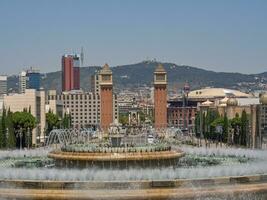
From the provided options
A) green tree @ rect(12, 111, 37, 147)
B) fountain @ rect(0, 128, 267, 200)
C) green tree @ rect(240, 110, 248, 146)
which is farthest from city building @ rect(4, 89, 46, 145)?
fountain @ rect(0, 128, 267, 200)

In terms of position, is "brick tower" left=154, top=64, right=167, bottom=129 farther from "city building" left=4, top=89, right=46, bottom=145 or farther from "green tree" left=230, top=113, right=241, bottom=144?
"city building" left=4, top=89, right=46, bottom=145

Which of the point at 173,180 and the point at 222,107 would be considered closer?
the point at 173,180

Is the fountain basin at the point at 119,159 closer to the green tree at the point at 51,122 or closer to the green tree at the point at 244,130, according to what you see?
the green tree at the point at 244,130

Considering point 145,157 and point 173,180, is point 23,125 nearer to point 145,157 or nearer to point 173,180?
point 145,157

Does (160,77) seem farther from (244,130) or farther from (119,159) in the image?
(119,159)

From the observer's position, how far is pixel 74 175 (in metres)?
17.3

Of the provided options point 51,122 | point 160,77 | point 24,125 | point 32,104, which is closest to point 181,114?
point 160,77

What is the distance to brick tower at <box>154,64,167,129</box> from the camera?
84.6 metres

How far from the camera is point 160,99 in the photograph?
84750 mm

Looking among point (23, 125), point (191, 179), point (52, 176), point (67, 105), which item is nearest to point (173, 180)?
point (191, 179)

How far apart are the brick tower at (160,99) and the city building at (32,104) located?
1499 centimetres

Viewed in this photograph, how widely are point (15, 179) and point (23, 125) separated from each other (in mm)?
51036

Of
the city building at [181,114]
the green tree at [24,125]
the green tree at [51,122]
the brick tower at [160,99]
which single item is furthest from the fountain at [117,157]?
the city building at [181,114]

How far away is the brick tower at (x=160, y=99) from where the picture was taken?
278 feet
